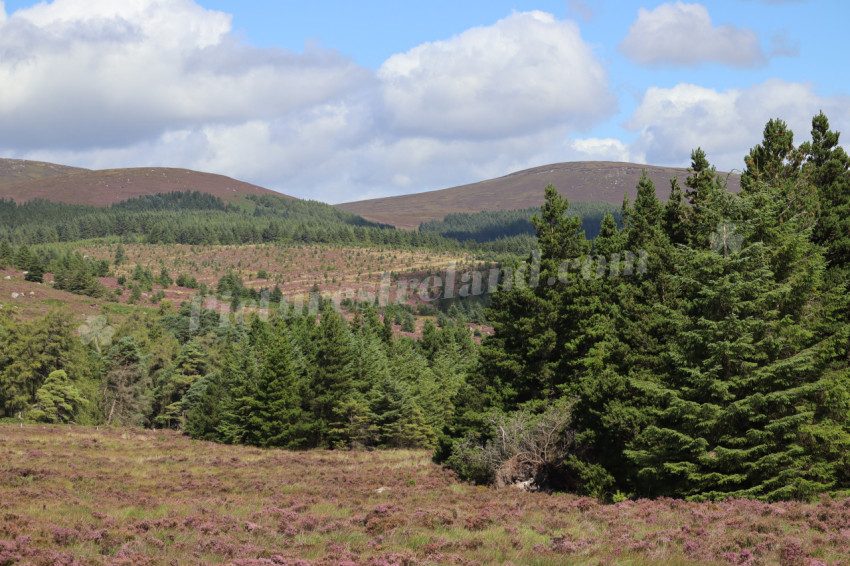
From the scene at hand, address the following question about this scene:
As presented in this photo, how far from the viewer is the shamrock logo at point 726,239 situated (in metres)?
23.5

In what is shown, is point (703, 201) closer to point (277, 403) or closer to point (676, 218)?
point (676, 218)

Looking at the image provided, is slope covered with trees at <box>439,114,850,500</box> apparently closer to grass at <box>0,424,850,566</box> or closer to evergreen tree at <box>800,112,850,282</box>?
evergreen tree at <box>800,112,850,282</box>

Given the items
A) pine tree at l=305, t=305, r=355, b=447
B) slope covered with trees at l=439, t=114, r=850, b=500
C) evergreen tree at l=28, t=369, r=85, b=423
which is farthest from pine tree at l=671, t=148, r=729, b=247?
evergreen tree at l=28, t=369, r=85, b=423

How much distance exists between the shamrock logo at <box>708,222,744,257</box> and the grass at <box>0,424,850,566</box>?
29.9 ft

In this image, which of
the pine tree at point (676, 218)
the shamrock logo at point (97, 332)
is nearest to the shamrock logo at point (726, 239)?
the pine tree at point (676, 218)

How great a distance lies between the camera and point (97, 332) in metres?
105

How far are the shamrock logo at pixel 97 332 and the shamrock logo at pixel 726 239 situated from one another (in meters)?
95.9

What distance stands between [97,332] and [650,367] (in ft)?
324

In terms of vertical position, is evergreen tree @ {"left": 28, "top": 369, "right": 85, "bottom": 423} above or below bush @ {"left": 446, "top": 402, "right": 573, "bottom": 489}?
below

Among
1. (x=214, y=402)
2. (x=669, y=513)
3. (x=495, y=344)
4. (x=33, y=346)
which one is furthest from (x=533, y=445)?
(x=33, y=346)

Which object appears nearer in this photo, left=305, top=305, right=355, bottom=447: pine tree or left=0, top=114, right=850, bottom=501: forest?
left=0, top=114, right=850, bottom=501: forest

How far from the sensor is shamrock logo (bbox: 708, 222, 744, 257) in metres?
23.5

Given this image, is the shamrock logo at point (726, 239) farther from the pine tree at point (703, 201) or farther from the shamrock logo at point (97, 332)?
the shamrock logo at point (97, 332)

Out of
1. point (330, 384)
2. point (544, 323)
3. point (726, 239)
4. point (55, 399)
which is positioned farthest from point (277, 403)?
point (726, 239)
